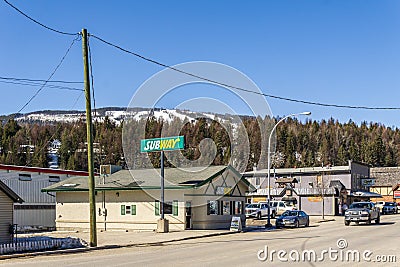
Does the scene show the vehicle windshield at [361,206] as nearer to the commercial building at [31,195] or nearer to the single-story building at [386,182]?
the commercial building at [31,195]

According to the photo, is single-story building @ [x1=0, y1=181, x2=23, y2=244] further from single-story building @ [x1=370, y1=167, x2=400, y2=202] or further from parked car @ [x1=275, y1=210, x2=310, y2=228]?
single-story building @ [x1=370, y1=167, x2=400, y2=202]

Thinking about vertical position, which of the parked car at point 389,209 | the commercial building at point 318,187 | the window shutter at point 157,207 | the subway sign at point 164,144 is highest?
the subway sign at point 164,144

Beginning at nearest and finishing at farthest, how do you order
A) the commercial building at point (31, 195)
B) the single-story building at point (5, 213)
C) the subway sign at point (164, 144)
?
the single-story building at point (5, 213) → the subway sign at point (164, 144) → the commercial building at point (31, 195)

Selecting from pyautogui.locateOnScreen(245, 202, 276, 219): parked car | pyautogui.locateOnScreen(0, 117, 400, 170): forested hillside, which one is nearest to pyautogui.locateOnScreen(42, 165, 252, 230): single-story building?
pyautogui.locateOnScreen(245, 202, 276, 219): parked car


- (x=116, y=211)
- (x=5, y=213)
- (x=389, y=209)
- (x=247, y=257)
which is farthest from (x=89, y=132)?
(x=389, y=209)

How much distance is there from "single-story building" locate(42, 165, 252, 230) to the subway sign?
2.63 metres

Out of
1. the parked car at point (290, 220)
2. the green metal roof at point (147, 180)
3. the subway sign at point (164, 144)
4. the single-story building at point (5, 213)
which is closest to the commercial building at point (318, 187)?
the parked car at point (290, 220)

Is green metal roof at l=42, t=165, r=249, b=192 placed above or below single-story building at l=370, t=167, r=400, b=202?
above

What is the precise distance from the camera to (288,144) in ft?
514

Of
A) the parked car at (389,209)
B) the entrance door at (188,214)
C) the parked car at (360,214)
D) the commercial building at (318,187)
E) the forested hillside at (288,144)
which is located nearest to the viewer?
the entrance door at (188,214)

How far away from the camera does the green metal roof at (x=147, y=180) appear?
122 feet

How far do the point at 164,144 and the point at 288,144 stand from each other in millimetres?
124163

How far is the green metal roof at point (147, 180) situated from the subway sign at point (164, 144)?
2.63 metres

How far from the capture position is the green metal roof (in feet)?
122
